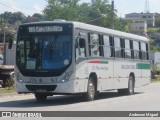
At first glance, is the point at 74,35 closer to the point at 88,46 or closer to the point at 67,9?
the point at 88,46

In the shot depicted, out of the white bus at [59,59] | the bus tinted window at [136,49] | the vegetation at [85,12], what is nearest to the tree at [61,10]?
the vegetation at [85,12]

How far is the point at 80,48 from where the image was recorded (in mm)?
20188

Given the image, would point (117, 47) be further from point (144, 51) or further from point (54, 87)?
point (54, 87)

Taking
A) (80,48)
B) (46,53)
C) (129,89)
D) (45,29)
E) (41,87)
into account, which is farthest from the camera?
(129,89)

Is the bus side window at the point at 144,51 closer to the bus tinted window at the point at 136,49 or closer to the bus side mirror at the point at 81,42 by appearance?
the bus tinted window at the point at 136,49

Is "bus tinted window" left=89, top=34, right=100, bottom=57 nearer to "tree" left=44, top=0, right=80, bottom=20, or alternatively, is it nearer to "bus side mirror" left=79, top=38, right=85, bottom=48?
"bus side mirror" left=79, top=38, right=85, bottom=48

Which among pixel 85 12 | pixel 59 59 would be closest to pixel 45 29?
pixel 59 59

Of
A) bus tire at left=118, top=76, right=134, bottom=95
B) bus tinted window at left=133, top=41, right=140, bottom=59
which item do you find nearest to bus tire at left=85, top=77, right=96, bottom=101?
bus tire at left=118, top=76, right=134, bottom=95

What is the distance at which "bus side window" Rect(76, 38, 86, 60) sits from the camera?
785 inches

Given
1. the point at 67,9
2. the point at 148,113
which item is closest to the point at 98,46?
the point at 148,113

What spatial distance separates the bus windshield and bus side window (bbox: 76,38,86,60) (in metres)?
0.42

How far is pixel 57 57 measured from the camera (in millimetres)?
19625

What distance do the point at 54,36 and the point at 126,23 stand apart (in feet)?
331

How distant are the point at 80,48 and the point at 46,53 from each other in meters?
1.36
